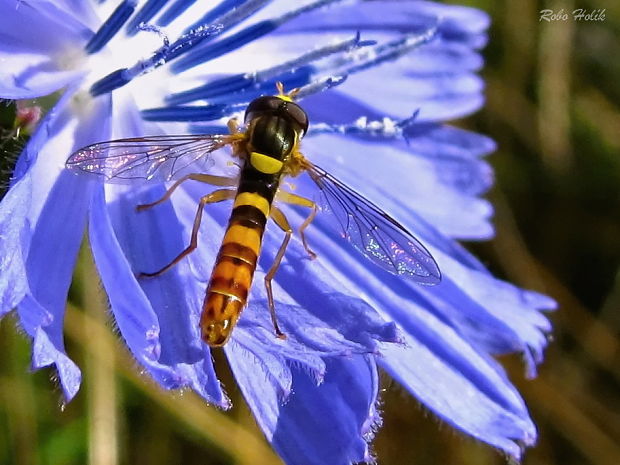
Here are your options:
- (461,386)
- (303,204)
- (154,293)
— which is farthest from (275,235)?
(461,386)

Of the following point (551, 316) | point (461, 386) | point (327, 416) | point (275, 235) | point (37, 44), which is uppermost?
point (37, 44)

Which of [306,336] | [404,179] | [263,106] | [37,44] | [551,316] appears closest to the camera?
[306,336]

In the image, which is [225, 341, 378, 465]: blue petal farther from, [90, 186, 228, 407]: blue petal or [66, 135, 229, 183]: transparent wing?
[66, 135, 229, 183]: transparent wing

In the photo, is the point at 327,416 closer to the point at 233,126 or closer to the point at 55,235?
the point at 55,235

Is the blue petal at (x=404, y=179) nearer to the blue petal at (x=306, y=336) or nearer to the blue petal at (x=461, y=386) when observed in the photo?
the blue petal at (x=461, y=386)

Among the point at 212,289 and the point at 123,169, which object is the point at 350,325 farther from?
the point at 123,169

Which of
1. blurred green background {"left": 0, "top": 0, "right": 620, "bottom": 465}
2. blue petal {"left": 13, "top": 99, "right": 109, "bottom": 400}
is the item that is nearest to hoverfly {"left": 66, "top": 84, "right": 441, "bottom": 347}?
blue petal {"left": 13, "top": 99, "right": 109, "bottom": 400}

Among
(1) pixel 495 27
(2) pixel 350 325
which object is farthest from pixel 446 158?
(1) pixel 495 27
